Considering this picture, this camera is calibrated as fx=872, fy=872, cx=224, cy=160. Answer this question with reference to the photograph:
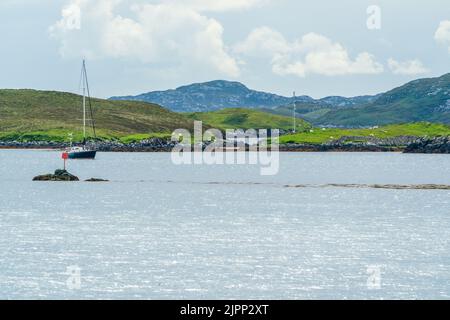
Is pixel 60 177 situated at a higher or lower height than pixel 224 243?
higher

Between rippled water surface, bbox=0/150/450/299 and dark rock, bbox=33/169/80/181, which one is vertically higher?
dark rock, bbox=33/169/80/181

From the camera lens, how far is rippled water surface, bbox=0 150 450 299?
44.2m

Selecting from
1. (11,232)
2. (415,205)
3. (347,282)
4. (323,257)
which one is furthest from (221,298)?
(415,205)

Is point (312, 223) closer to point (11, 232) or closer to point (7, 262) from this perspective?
point (11, 232)

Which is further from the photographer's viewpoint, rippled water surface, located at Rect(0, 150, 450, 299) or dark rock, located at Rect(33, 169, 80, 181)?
dark rock, located at Rect(33, 169, 80, 181)

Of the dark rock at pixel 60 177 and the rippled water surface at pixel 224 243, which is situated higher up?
the dark rock at pixel 60 177

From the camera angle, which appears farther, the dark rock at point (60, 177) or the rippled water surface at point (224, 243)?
the dark rock at point (60, 177)

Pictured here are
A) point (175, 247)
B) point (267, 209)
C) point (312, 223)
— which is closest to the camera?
point (175, 247)

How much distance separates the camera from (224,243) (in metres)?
60.7

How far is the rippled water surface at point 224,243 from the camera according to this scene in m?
44.2

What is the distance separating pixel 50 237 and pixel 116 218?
1586 cm

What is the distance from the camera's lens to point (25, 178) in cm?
13825

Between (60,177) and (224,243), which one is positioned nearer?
(224,243)
